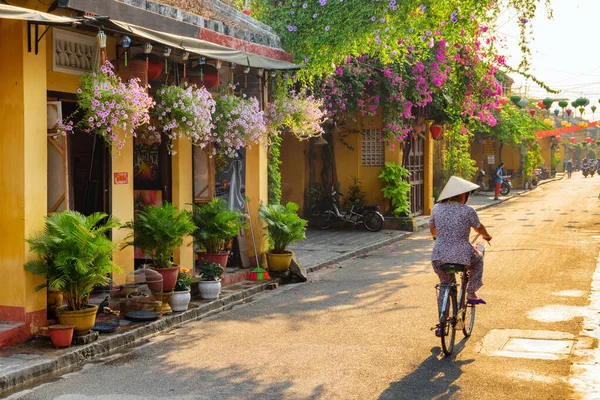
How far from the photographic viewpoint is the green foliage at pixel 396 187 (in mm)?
22406

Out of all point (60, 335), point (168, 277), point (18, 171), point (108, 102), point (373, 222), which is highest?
point (108, 102)

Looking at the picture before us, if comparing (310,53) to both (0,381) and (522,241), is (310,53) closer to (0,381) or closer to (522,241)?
(522,241)

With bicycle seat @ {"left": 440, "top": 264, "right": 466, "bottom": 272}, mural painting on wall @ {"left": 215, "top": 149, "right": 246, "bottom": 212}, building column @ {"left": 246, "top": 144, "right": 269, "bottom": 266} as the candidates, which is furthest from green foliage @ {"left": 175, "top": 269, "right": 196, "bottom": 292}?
bicycle seat @ {"left": 440, "top": 264, "right": 466, "bottom": 272}

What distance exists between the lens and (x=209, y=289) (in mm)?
11195

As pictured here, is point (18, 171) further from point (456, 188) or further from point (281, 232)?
point (281, 232)

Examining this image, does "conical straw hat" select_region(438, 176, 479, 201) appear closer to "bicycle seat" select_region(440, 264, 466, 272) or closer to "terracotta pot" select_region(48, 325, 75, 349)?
"bicycle seat" select_region(440, 264, 466, 272)

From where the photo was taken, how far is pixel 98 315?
975 centimetres

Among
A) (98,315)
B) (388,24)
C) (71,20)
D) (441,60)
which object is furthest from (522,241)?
(71,20)

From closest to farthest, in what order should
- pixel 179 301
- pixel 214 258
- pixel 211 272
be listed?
pixel 179 301, pixel 211 272, pixel 214 258

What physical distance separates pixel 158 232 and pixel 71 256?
2.26m

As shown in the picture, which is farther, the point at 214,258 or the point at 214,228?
the point at 214,258

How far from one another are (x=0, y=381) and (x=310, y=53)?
9.52 meters

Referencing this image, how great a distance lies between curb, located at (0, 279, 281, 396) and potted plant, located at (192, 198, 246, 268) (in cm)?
89

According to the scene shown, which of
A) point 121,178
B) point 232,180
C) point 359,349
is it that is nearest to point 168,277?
point 121,178
